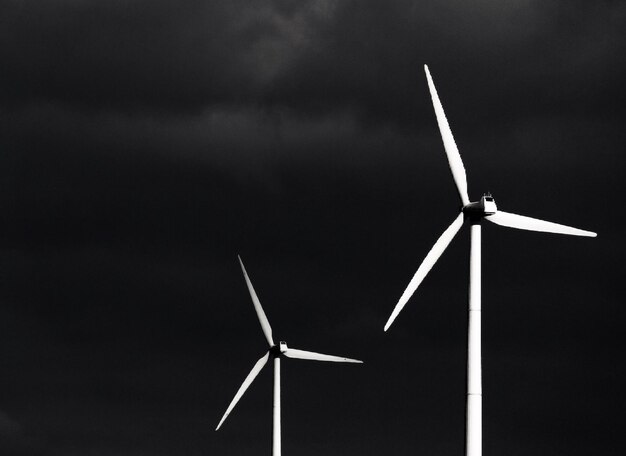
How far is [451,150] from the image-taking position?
9212cm

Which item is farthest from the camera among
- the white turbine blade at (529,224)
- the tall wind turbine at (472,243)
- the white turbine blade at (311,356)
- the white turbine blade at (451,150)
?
the white turbine blade at (311,356)

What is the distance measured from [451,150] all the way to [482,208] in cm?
791

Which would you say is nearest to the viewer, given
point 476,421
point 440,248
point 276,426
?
point 476,421

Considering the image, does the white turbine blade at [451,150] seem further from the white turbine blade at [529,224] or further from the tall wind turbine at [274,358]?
the tall wind turbine at [274,358]

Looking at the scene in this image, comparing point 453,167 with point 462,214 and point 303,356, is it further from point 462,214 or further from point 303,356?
point 303,356

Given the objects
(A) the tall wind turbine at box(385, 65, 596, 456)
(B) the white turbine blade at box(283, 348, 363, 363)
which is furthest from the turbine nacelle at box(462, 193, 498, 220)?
(B) the white turbine blade at box(283, 348, 363, 363)

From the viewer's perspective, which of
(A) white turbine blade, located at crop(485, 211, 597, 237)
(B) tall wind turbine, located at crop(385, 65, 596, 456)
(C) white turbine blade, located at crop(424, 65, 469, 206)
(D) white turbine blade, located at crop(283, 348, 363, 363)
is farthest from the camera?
(D) white turbine blade, located at crop(283, 348, 363, 363)

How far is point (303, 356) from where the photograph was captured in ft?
443

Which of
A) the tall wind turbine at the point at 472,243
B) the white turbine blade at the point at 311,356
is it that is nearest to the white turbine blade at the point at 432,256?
the tall wind turbine at the point at 472,243

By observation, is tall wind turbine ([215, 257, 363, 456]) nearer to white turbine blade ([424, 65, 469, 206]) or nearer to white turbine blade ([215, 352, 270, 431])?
white turbine blade ([215, 352, 270, 431])

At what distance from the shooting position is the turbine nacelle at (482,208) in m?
84.9

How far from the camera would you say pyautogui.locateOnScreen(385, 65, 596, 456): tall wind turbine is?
272 ft

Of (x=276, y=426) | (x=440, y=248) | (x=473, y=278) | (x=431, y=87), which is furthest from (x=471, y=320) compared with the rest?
(x=276, y=426)

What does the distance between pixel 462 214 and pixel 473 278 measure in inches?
188
